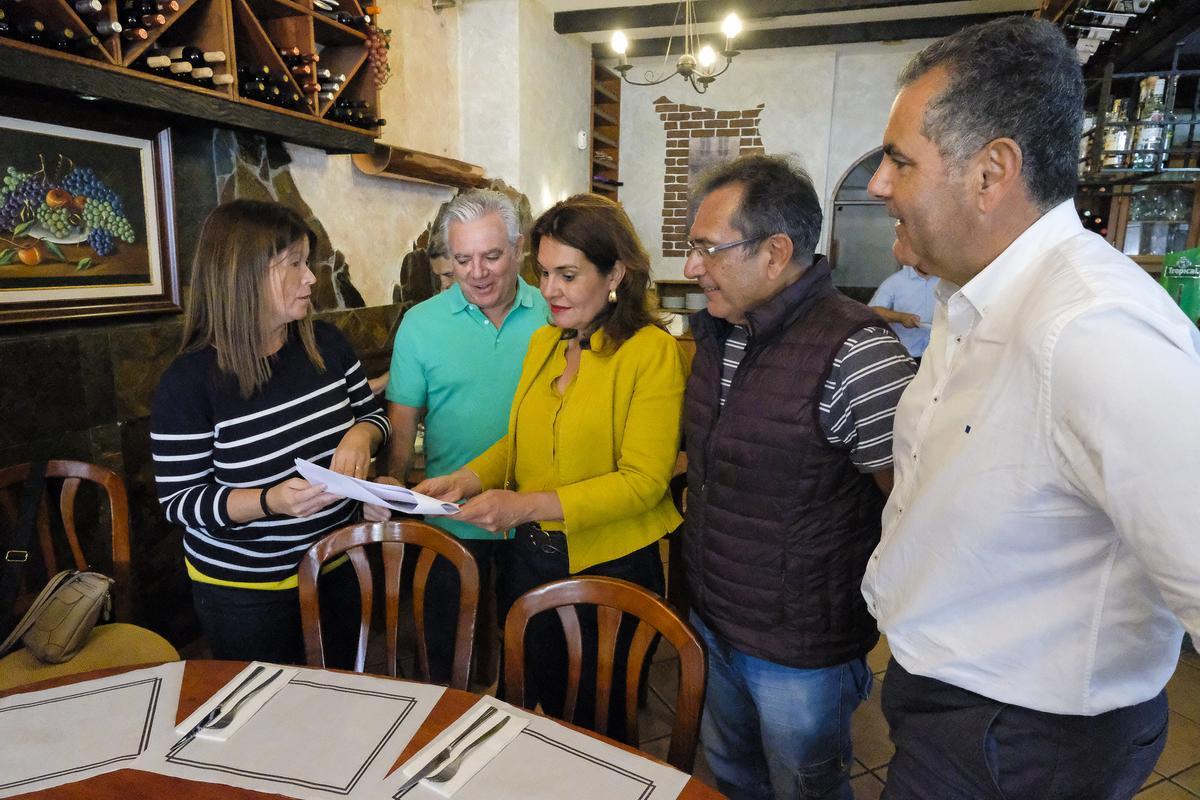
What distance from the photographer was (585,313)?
161cm

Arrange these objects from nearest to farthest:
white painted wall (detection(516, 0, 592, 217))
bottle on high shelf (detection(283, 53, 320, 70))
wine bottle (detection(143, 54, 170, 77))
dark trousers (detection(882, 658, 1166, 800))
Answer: dark trousers (detection(882, 658, 1166, 800)), wine bottle (detection(143, 54, 170, 77)), bottle on high shelf (detection(283, 53, 320, 70)), white painted wall (detection(516, 0, 592, 217))

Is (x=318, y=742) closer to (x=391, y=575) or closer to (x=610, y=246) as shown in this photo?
(x=391, y=575)

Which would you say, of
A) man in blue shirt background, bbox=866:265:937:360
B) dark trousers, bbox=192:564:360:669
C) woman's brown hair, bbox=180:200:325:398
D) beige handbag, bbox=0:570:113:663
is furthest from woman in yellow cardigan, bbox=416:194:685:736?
man in blue shirt background, bbox=866:265:937:360

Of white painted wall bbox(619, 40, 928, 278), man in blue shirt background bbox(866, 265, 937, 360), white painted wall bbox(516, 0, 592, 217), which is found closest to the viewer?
man in blue shirt background bbox(866, 265, 937, 360)

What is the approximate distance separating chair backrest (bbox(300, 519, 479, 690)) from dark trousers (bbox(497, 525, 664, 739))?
0.78 feet

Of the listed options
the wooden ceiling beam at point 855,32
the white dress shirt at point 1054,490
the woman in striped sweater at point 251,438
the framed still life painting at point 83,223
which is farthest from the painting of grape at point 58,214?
the wooden ceiling beam at point 855,32

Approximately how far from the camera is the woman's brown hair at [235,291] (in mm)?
1638

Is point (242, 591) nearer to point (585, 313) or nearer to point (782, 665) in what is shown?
point (585, 313)

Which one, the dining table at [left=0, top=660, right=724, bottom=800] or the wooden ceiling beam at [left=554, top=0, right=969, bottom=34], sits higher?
the wooden ceiling beam at [left=554, top=0, right=969, bottom=34]

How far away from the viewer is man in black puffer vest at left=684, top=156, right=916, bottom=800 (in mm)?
1307

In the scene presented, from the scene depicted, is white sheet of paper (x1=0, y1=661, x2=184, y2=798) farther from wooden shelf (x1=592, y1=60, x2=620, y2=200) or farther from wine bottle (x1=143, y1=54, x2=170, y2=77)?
wooden shelf (x1=592, y1=60, x2=620, y2=200)

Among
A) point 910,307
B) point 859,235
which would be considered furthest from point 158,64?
point 859,235

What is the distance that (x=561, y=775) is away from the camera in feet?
3.37

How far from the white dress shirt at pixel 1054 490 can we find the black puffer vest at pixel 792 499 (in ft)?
0.88
